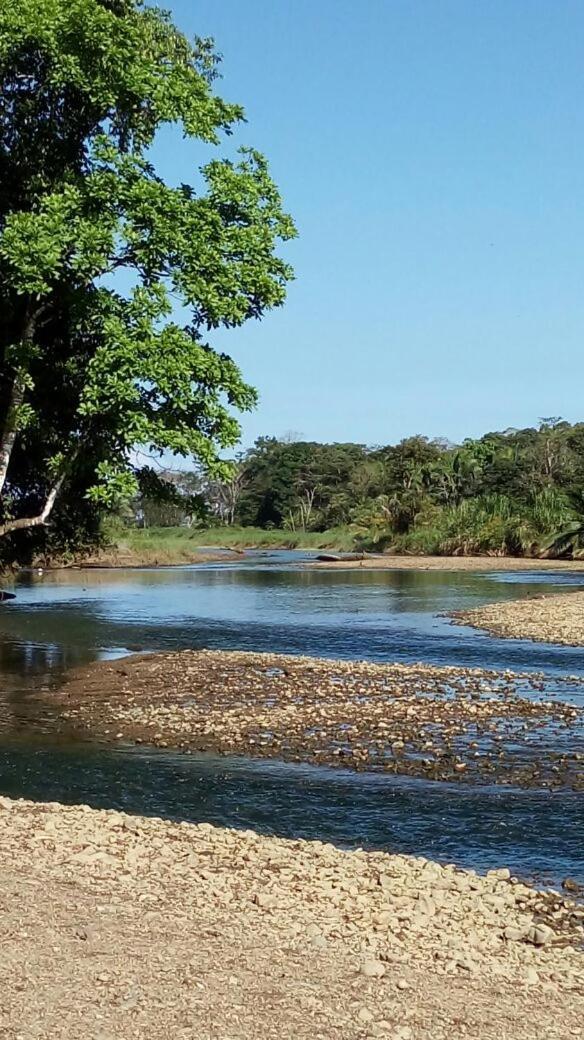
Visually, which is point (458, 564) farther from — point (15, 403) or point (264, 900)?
point (264, 900)

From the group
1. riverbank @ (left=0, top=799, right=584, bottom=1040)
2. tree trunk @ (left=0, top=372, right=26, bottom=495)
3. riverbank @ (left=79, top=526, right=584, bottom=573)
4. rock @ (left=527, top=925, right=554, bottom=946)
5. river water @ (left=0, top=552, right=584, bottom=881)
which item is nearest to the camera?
riverbank @ (left=0, top=799, right=584, bottom=1040)

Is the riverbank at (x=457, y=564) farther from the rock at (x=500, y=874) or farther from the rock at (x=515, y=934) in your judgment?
the rock at (x=515, y=934)

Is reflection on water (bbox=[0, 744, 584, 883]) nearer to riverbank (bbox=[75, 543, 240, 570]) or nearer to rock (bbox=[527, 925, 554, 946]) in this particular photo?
rock (bbox=[527, 925, 554, 946])

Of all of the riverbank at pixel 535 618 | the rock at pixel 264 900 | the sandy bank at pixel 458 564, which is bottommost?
the rock at pixel 264 900

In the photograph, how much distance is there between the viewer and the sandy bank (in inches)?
2744

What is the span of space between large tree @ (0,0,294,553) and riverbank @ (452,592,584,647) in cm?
1410

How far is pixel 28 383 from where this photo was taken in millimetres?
18484

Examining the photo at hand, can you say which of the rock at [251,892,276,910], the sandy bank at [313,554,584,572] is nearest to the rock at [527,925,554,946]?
the rock at [251,892,276,910]

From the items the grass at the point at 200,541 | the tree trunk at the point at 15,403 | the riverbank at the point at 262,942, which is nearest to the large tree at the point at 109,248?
the tree trunk at the point at 15,403

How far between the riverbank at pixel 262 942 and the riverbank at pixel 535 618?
19.6m

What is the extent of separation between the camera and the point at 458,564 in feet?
241

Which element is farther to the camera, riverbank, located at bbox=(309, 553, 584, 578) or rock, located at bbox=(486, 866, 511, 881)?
riverbank, located at bbox=(309, 553, 584, 578)

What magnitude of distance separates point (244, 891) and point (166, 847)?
1.38 metres

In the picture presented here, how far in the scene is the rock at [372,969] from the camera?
21.5 feet
